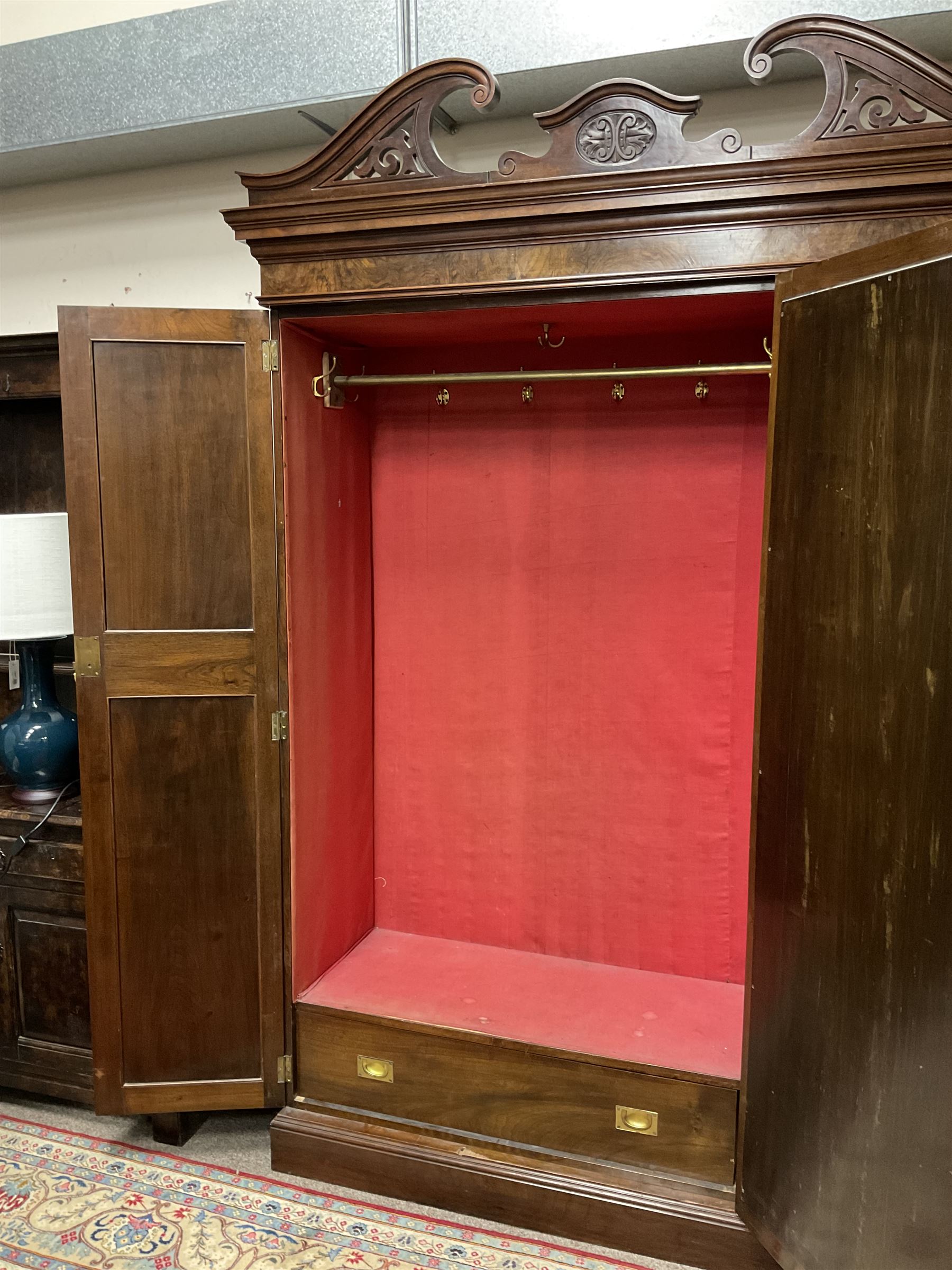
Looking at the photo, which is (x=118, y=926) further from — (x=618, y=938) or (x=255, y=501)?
(x=618, y=938)

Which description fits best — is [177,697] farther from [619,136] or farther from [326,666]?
[619,136]

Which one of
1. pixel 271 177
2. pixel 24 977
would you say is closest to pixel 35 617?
pixel 24 977

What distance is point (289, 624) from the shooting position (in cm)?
216

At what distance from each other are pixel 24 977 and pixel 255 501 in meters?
1.45

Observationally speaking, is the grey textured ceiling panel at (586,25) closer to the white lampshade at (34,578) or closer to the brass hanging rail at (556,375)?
the brass hanging rail at (556,375)

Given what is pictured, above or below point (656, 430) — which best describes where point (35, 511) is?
below

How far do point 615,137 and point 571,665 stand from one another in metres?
1.29

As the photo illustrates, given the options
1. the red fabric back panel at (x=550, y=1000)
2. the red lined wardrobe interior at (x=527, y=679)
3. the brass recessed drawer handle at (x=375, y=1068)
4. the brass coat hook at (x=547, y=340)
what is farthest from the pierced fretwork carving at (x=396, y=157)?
the brass recessed drawer handle at (x=375, y=1068)

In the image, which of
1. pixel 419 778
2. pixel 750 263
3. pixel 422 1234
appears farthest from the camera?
pixel 419 778

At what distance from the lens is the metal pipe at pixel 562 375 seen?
6.70ft

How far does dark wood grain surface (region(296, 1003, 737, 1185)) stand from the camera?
6.58 feet

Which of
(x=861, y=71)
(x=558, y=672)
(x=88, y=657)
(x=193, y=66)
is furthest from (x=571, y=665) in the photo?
(x=193, y=66)

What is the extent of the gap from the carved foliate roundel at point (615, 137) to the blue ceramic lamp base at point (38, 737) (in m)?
1.87

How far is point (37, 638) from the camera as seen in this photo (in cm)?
236
